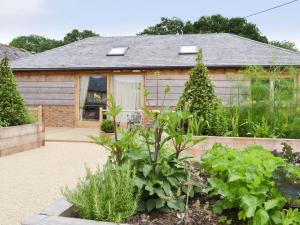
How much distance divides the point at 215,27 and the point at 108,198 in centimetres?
3257

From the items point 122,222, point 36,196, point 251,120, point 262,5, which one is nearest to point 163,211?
point 122,222

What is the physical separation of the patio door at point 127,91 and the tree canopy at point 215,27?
21263mm

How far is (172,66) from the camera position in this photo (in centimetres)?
1248

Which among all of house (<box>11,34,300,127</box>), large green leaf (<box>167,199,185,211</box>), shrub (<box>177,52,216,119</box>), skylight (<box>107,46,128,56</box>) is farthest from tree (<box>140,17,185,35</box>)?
large green leaf (<box>167,199,185,211</box>)

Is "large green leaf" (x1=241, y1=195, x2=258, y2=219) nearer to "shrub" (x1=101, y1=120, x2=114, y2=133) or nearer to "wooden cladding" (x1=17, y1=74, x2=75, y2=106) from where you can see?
"shrub" (x1=101, y1=120, x2=114, y2=133)

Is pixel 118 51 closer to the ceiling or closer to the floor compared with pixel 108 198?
closer to the ceiling

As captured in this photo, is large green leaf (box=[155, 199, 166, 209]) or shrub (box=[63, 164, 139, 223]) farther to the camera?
large green leaf (box=[155, 199, 166, 209])

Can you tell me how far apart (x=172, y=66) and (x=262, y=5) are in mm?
13288

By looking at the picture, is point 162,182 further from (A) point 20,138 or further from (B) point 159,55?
A: (B) point 159,55

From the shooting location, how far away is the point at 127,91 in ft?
44.4

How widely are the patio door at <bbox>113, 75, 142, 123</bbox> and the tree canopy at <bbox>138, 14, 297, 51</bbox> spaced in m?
21.3

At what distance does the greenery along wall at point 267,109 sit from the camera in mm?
6250

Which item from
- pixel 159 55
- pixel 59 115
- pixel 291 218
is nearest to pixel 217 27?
pixel 159 55

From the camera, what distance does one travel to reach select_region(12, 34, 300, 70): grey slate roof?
495 inches
